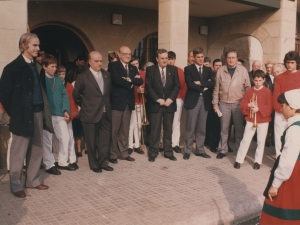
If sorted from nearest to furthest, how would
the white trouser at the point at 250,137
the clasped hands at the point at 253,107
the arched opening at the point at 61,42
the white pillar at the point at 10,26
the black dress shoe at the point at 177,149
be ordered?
1. the white pillar at the point at 10,26
2. the clasped hands at the point at 253,107
3. the white trouser at the point at 250,137
4. the black dress shoe at the point at 177,149
5. the arched opening at the point at 61,42

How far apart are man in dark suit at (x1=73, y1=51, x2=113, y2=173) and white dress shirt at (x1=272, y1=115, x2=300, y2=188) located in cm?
345

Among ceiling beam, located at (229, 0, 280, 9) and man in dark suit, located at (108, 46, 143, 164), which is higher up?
ceiling beam, located at (229, 0, 280, 9)

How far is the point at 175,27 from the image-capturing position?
7844 millimetres

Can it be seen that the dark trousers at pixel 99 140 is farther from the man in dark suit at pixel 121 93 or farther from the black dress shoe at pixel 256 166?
the black dress shoe at pixel 256 166

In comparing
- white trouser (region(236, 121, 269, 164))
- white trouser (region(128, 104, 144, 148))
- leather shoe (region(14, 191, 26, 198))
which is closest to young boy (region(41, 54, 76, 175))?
leather shoe (region(14, 191, 26, 198))

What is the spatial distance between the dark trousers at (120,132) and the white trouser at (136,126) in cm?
55

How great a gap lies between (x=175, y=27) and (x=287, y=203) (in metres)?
5.50

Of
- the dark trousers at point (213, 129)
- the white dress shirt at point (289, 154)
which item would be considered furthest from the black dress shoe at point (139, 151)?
the white dress shirt at point (289, 154)

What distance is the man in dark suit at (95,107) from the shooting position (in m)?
5.82

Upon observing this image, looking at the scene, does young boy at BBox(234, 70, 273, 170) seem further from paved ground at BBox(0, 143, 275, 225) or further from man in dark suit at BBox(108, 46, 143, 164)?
man in dark suit at BBox(108, 46, 143, 164)

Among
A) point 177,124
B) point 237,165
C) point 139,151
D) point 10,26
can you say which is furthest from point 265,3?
point 10,26

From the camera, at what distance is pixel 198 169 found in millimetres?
6242

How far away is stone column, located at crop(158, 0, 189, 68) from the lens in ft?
25.6

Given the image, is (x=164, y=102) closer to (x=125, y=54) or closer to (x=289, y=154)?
(x=125, y=54)
